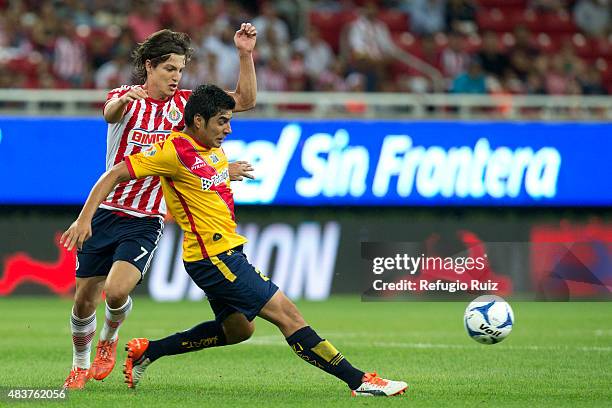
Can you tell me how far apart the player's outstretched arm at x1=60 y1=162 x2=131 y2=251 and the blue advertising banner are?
28.6 feet

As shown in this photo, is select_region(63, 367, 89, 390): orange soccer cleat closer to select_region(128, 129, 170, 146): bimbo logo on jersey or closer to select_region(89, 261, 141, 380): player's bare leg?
select_region(89, 261, 141, 380): player's bare leg

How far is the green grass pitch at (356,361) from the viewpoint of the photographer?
7.55 m

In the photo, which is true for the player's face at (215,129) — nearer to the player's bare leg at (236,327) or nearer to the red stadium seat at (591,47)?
the player's bare leg at (236,327)

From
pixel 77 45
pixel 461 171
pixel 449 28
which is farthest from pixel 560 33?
pixel 77 45

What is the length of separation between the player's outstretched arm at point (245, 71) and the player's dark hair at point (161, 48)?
36 cm

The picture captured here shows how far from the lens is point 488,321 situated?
879 cm

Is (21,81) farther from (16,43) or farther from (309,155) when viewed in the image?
(309,155)

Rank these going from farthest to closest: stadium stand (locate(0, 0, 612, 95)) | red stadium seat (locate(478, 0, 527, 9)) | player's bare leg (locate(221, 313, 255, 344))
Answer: red stadium seat (locate(478, 0, 527, 9)) < stadium stand (locate(0, 0, 612, 95)) < player's bare leg (locate(221, 313, 255, 344))

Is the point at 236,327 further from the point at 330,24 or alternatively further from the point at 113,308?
the point at 330,24

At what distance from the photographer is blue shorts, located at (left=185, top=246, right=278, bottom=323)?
7.35 m

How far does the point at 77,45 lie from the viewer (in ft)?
55.2

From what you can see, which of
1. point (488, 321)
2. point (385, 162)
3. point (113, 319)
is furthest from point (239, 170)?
point (385, 162)

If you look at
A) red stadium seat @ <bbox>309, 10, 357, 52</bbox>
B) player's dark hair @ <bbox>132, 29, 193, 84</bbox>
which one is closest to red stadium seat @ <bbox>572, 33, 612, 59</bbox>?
red stadium seat @ <bbox>309, 10, 357, 52</bbox>

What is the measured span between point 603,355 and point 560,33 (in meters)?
11.9
